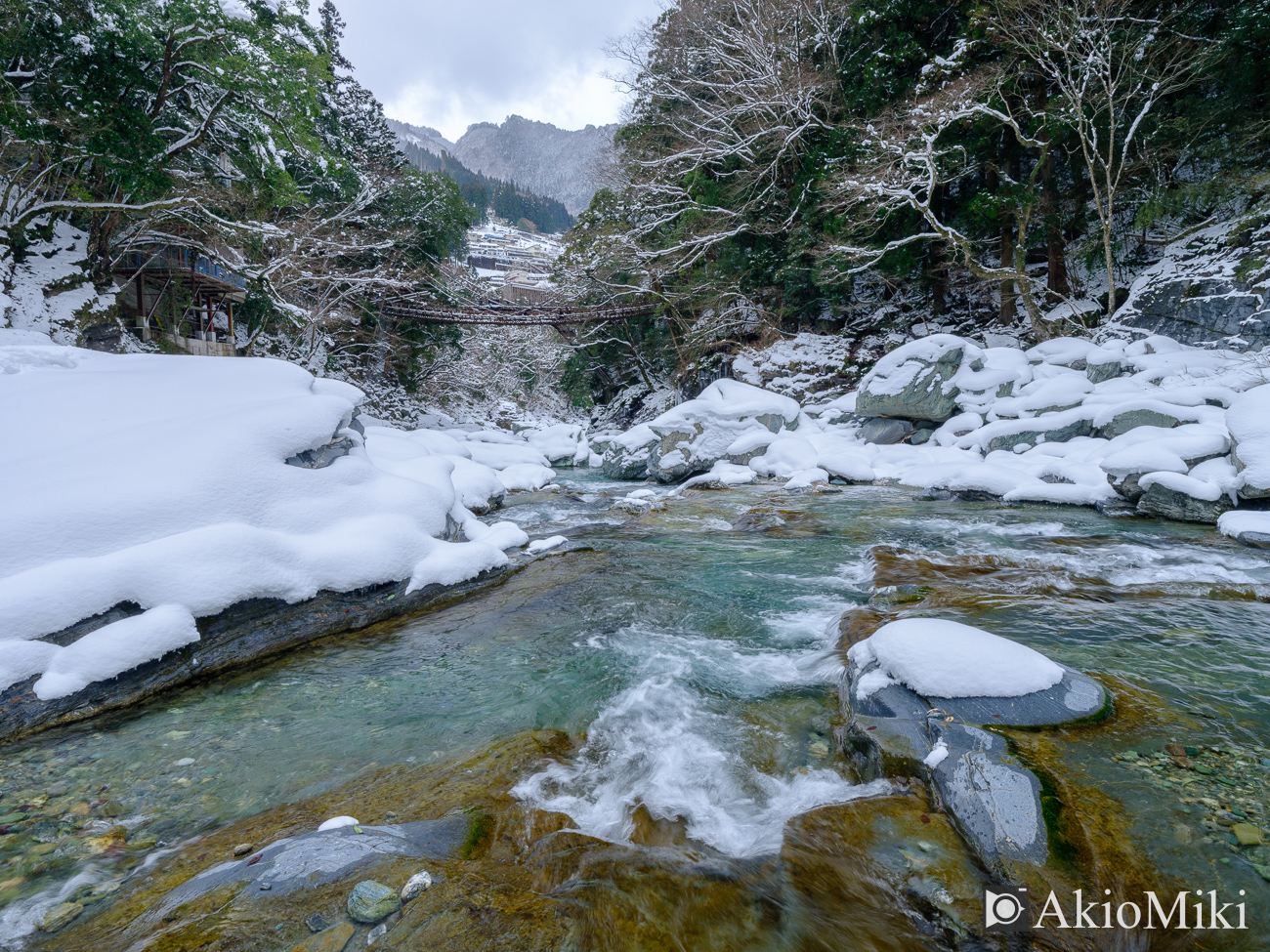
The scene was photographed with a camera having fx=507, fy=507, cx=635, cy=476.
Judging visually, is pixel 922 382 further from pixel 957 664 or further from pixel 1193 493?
pixel 957 664

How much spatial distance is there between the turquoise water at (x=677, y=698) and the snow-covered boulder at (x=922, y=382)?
5.35 m

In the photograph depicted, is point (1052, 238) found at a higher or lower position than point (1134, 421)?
higher

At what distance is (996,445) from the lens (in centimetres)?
864

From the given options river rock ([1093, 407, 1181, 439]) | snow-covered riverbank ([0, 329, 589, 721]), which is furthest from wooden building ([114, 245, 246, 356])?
river rock ([1093, 407, 1181, 439])

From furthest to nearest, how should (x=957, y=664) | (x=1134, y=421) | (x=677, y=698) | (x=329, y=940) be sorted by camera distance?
(x=1134, y=421), (x=677, y=698), (x=957, y=664), (x=329, y=940)

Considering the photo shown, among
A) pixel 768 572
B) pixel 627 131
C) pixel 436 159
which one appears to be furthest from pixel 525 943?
pixel 436 159

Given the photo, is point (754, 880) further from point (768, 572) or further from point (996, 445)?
point (996, 445)

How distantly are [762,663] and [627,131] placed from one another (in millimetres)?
20580

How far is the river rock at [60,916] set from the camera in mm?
1562

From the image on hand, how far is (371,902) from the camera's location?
1425 millimetres

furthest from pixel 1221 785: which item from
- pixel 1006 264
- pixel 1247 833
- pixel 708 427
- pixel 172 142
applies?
pixel 172 142

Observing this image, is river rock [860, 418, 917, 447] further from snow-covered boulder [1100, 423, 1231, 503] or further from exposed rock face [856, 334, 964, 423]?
snow-covered boulder [1100, 423, 1231, 503]

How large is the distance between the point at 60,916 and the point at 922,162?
15643mm

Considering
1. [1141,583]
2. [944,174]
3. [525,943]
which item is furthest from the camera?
[944,174]
